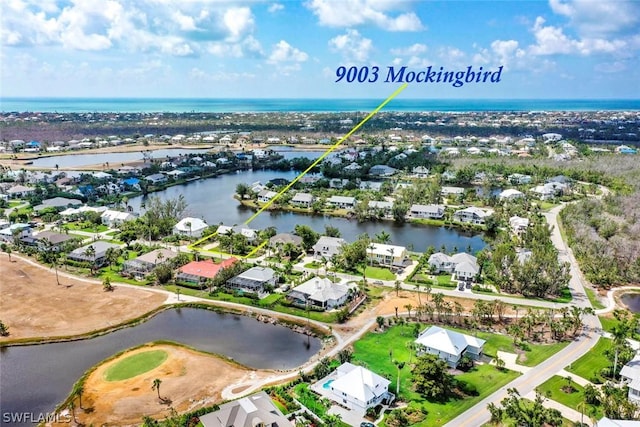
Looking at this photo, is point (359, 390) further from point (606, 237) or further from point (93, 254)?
point (606, 237)

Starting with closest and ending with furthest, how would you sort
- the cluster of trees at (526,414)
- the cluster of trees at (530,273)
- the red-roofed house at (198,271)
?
1. the cluster of trees at (526,414)
2. the cluster of trees at (530,273)
3. the red-roofed house at (198,271)

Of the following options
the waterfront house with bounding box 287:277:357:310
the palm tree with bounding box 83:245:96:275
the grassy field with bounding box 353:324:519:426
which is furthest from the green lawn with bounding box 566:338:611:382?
the palm tree with bounding box 83:245:96:275

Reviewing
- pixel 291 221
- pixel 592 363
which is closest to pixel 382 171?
pixel 291 221

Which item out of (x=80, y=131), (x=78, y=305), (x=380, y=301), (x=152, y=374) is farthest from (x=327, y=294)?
(x=80, y=131)

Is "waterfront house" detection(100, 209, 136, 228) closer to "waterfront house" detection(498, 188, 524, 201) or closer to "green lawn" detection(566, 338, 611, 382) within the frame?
"green lawn" detection(566, 338, 611, 382)

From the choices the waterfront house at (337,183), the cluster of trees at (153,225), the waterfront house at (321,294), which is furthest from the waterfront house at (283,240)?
the waterfront house at (337,183)

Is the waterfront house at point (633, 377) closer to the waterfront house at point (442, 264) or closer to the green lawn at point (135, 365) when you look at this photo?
the waterfront house at point (442, 264)

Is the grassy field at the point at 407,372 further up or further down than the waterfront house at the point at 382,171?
further down
